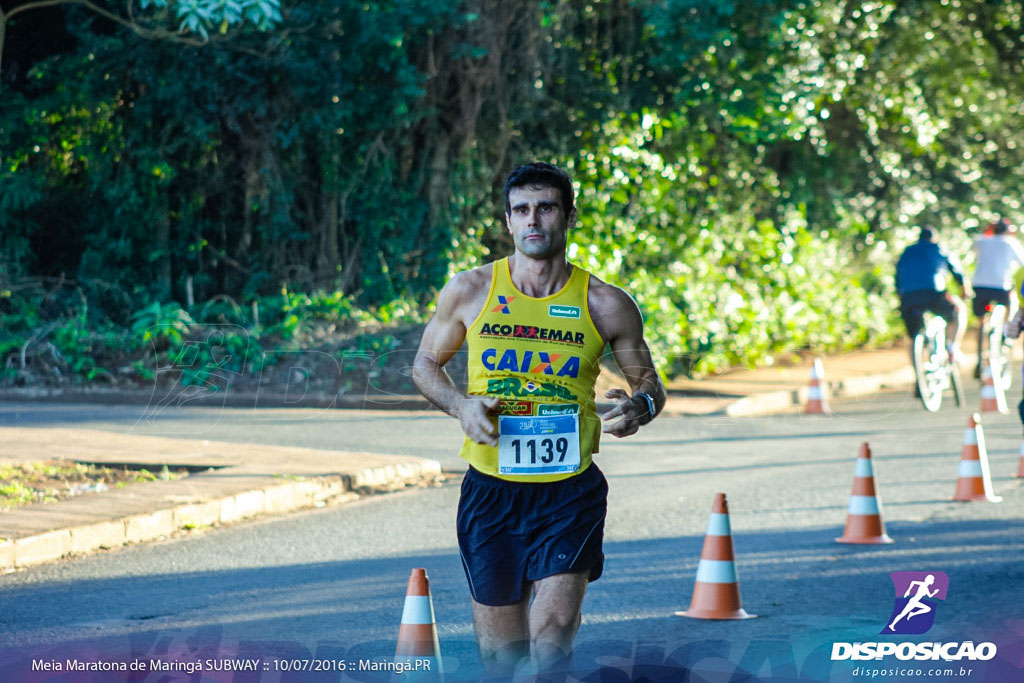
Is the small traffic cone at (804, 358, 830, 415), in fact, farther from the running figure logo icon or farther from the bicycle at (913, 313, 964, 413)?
the running figure logo icon

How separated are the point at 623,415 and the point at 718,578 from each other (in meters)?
2.63

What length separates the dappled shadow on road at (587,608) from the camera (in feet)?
19.7

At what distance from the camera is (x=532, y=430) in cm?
440

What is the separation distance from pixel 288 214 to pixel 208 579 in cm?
1406

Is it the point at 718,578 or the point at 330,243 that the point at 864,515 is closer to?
the point at 718,578

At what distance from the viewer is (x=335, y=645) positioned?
610 centimetres

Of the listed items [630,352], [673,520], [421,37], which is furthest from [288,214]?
[630,352]

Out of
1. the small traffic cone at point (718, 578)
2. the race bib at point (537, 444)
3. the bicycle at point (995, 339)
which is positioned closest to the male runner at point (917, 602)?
the small traffic cone at point (718, 578)

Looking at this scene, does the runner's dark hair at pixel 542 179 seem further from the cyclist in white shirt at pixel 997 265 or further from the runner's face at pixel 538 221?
the cyclist in white shirt at pixel 997 265

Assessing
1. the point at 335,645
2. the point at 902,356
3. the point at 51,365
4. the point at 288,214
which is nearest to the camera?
the point at 335,645

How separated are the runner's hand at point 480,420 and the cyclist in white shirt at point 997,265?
14628mm

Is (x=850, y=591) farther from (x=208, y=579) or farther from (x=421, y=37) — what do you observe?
(x=421, y=37)

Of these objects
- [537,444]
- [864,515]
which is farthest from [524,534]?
[864,515]
